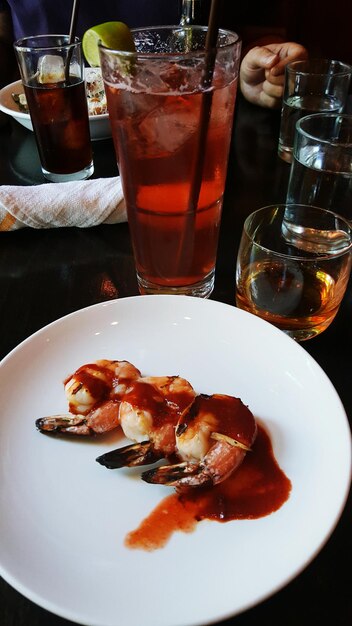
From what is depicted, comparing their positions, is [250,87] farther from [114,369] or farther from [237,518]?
[237,518]

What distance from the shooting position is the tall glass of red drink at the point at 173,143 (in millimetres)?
717

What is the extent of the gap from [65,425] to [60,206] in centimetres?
58

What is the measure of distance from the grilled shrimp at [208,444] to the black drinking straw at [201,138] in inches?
13.1

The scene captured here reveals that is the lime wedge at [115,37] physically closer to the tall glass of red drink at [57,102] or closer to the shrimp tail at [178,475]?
the tall glass of red drink at [57,102]

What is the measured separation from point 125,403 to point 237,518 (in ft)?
0.61

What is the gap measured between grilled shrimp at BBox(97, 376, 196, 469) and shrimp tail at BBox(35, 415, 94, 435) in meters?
0.05

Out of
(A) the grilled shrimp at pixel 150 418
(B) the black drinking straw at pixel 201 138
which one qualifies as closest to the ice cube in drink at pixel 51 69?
(B) the black drinking straw at pixel 201 138

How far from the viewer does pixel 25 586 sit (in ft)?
1.52

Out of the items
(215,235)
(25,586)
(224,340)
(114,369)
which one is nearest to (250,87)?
(215,235)

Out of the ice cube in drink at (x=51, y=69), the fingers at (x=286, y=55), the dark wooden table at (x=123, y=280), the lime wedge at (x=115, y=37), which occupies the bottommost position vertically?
the dark wooden table at (x=123, y=280)

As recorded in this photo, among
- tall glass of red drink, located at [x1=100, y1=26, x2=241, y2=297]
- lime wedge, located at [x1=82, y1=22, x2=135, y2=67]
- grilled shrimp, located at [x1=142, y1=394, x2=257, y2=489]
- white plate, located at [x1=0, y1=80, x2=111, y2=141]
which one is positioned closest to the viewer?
grilled shrimp, located at [x1=142, y1=394, x2=257, y2=489]

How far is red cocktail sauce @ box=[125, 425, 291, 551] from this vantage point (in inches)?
20.9

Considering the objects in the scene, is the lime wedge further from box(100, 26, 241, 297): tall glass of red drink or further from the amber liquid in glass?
the amber liquid in glass

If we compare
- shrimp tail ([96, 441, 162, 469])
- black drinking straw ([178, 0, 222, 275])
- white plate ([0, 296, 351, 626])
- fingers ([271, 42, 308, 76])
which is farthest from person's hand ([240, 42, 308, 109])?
shrimp tail ([96, 441, 162, 469])
